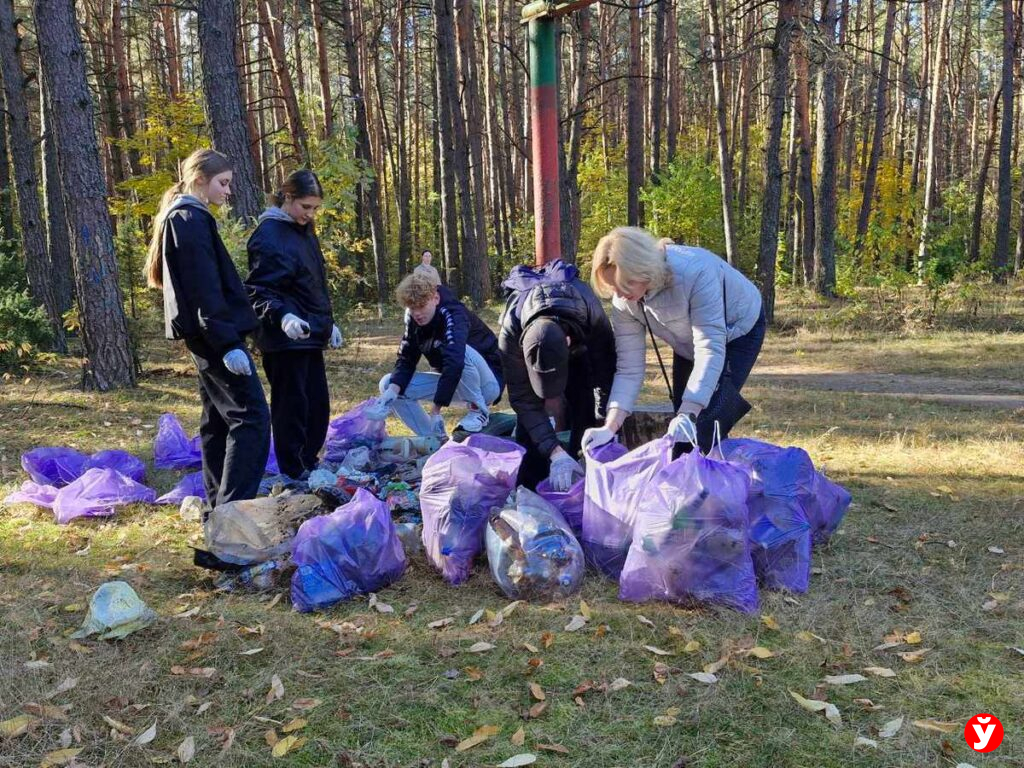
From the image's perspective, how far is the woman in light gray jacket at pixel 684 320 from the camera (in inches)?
125

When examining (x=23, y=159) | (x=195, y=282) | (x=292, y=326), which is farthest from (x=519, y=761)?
(x=23, y=159)

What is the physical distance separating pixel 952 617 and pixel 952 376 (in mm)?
6508

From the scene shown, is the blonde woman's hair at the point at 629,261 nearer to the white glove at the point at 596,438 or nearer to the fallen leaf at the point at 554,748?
the white glove at the point at 596,438

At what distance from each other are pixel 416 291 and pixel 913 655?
2953 millimetres

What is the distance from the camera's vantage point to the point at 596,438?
343 cm

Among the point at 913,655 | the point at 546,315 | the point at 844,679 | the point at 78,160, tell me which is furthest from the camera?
the point at 78,160

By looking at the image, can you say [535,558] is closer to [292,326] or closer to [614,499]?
[614,499]

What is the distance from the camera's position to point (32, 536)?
394cm

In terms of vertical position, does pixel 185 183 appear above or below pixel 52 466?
above

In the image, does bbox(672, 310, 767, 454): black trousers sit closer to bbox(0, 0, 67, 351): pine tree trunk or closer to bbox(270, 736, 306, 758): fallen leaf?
bbox(270, 736, 306, 758): fallen leaf

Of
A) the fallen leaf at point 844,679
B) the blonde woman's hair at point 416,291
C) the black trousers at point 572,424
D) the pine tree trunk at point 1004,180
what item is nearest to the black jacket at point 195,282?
the blonde woman's hair at point 416,291

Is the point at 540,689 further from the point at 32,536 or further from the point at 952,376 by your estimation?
the point at 952,376

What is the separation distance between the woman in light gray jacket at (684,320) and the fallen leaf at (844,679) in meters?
1.03

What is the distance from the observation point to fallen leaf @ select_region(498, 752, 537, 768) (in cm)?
221
